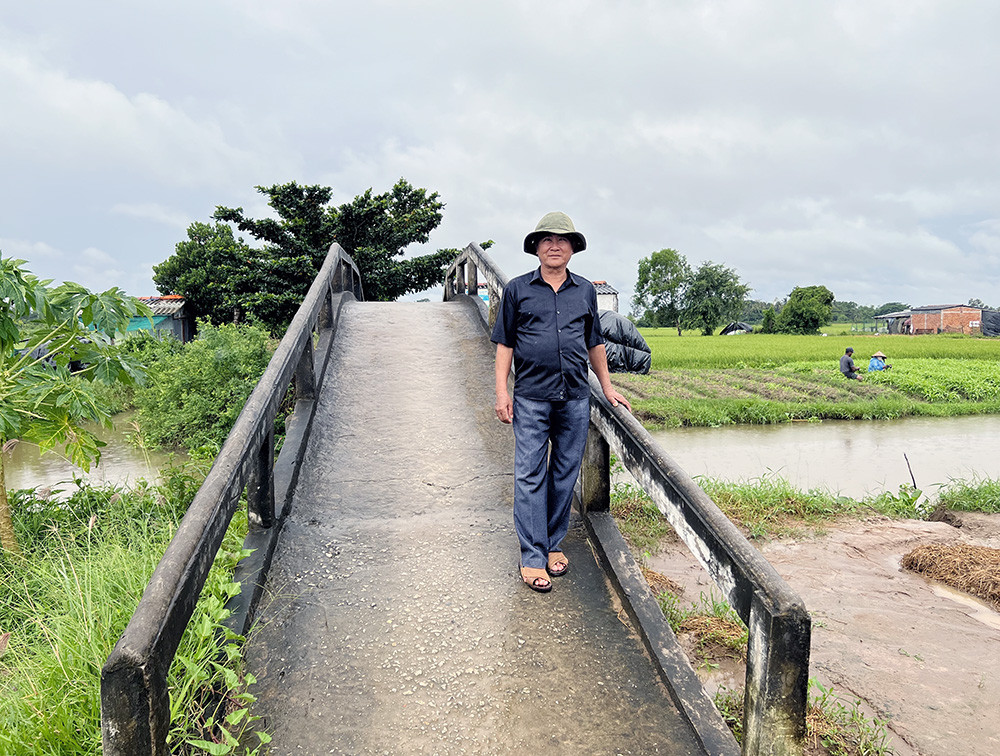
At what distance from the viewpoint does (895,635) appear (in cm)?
357

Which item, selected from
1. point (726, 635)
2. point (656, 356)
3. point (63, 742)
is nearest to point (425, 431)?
point (726, 635)

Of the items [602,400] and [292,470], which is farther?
[292,470]

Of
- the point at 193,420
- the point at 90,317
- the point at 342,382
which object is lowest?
the point at 193,420

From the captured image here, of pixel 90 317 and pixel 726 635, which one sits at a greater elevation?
pixel 90 317

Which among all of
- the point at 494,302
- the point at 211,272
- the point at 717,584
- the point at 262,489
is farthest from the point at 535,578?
the point at 211,272

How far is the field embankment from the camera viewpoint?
13930 mm

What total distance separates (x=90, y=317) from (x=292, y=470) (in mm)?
1726

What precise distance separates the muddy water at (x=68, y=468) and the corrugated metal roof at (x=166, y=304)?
16.5 metres

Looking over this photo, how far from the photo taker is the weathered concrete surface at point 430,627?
6.23 feet

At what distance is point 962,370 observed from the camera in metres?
20.2

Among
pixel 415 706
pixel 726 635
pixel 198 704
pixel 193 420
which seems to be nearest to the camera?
pixel 198 704

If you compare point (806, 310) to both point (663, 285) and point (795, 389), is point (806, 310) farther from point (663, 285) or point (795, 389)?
point (795, 389)

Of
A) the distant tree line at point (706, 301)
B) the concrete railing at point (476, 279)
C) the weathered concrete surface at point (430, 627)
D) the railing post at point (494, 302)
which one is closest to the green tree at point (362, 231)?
the concrete railing at point (476, 279)

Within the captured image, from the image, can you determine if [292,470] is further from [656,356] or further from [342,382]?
[656,356]
